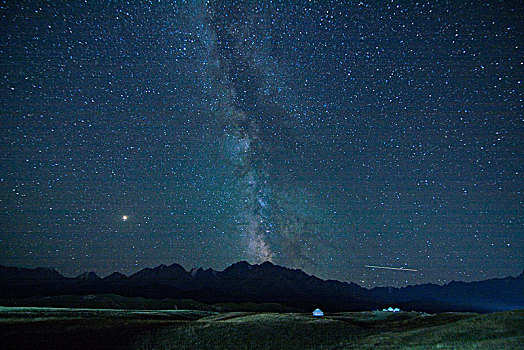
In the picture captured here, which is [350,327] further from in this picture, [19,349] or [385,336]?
[19,349]

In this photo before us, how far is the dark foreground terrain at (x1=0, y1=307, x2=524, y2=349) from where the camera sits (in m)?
20.9

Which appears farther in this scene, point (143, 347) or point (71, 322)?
point (71, 322)

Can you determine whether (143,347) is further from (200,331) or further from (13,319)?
(13,319)

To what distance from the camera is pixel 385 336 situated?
23.9m

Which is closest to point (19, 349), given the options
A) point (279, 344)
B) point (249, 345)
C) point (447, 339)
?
point (249, 345)

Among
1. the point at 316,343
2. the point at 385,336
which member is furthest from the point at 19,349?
the point at 385,336

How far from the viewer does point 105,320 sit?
32188 millimetres

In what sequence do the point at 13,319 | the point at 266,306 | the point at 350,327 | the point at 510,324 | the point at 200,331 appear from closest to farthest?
the point at 510,324 → the point at 200,331 → the point at 350,327 → the point at 13,319 → the point at 266,306

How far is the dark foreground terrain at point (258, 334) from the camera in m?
20.9

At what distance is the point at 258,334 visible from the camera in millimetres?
26141

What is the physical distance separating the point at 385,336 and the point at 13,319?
32.0 metres

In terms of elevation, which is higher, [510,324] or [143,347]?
[510,324]

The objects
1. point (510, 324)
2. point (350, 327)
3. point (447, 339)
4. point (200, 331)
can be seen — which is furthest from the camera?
point (350, 327)

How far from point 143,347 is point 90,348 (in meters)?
3.46
